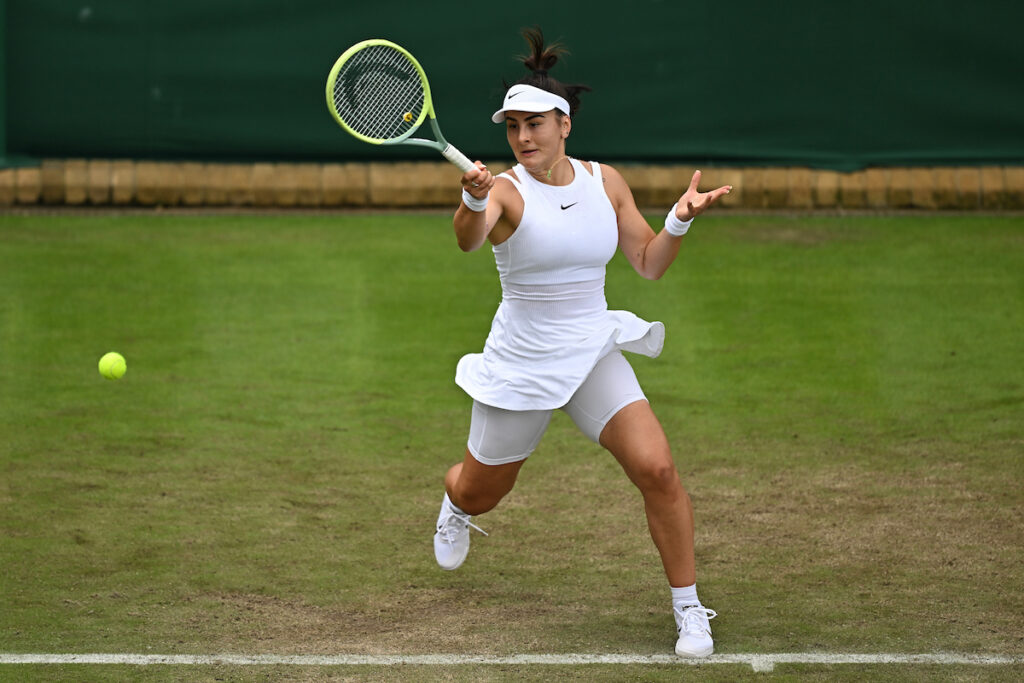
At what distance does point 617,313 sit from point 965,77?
346 inches

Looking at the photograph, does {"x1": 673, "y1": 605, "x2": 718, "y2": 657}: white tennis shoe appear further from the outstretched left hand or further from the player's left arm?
the outstretched left hand

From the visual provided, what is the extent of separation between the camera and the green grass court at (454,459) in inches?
209

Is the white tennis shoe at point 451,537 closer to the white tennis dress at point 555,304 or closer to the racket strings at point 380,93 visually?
the white tennis dress at point 555,304

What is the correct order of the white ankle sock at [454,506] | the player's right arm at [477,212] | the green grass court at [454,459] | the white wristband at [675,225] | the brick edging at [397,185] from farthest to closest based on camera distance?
the brick edging at [397,185]
the white ankle sock at [454,506]
the green grass court at [454,459]
the white wristband at [675,225]
the player's right arm at [477,212]

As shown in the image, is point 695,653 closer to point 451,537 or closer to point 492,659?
point 492,659

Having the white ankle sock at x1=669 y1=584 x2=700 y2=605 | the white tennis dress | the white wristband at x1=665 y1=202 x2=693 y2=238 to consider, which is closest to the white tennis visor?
the white tennis dress

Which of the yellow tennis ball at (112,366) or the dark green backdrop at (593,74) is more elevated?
the dark green backdrop at (593,74)

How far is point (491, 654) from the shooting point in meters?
5.04

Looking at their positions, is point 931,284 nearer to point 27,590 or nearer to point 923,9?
point 923,9

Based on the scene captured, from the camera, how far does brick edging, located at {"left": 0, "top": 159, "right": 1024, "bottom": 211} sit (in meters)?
13.2

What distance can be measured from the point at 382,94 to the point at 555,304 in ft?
3.28

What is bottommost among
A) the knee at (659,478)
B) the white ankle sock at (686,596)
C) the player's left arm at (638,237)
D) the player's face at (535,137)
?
the white ankle sock at (686,596)

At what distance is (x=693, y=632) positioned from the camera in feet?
16.4

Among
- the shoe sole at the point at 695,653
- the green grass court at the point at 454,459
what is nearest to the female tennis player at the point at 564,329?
the shoe sole at the point at 695,653
